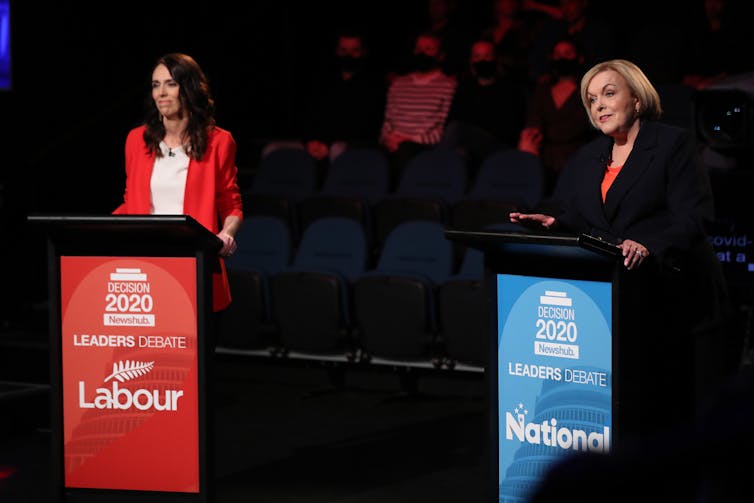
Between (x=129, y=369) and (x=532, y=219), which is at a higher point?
(x=532, y=219)

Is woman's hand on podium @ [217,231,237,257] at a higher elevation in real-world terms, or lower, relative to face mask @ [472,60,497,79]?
lower

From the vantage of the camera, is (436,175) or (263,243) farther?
(436,175)

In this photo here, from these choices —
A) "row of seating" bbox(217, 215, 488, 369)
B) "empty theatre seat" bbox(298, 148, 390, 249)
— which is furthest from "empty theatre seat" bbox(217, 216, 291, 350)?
"empty theatre seat" bbox(298, 148, 390, 249)

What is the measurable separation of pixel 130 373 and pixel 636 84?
5.11ft

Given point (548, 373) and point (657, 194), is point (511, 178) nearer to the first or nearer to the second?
point (657, 194)

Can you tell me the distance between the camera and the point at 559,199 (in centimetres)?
639

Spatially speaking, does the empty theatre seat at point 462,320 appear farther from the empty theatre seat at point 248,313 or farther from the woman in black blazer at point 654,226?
the woman in black blazer at point 654,226

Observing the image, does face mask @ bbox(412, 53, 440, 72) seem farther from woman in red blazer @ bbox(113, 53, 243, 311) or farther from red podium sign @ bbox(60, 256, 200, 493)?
red podium sign @ bbox(60, 256, 200, 493)

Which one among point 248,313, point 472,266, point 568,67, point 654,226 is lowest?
point 248,313

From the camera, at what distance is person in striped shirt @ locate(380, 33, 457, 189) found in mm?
7742

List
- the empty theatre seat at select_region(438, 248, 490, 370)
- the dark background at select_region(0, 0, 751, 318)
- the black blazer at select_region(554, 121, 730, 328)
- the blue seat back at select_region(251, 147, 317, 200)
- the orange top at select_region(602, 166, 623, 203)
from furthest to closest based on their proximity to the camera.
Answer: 1. the dark background at select_region(0, 0, 751, 318)
2. the blue seat back at select_region(251, 147, 317, 200)
3. the empty theatre seat at select_region(438, 248, 490, 370)
4. the orange top at select_region(602, 166, 623, 203)
5. the black blazer at select_region(554, 121, 730, 328)

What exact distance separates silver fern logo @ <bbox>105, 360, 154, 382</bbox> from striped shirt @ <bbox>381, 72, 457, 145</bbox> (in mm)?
4585

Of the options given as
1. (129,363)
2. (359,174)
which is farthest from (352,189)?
(129,363)

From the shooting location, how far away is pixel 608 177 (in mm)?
3104
